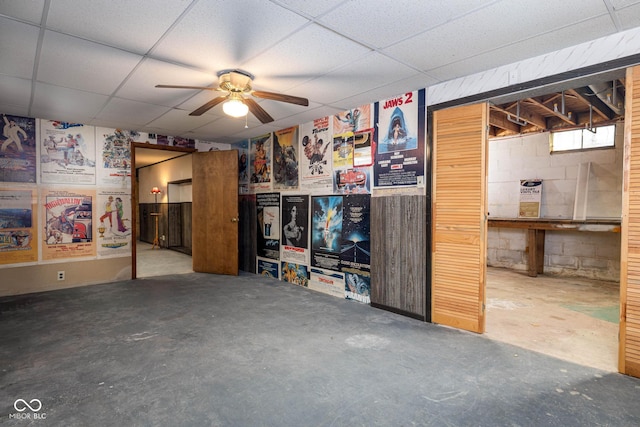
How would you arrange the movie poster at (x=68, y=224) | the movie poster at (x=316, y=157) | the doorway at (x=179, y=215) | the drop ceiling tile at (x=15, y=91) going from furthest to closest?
the doorway at (x=179, y=215) → the movie poster at (x=68, y=224) → the movie poster at (x=316, y=157) → the drop ceiling tile at (x=15, y=91)

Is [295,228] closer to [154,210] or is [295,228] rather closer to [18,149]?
[18,149]

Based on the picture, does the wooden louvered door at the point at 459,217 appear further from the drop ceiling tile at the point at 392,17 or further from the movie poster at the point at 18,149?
the movie poster at the point at 18,149

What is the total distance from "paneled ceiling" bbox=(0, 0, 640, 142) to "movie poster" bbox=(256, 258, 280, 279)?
2.95m

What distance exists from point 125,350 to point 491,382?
114 inches

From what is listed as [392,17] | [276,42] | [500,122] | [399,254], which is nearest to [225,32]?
[276,42]

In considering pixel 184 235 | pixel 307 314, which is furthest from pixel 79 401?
pixel 184 235

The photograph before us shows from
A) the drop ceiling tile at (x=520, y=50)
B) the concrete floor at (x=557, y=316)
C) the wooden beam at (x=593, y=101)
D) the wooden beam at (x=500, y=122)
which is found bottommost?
the concrete floor at (x=557, y=316)

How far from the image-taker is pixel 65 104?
3.96 metres

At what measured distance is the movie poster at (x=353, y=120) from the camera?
409 centimetres

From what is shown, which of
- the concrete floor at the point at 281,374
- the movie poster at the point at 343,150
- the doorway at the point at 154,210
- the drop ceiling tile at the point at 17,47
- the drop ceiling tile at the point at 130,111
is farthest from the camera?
the doorway at the point at 154,210

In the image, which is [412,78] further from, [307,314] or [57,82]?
[57,82]

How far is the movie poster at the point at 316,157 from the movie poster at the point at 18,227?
3947 mm

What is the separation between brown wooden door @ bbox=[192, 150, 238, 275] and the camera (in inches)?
229

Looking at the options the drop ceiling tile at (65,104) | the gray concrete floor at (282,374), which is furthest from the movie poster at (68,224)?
the gray concrete floor at (282,374)
